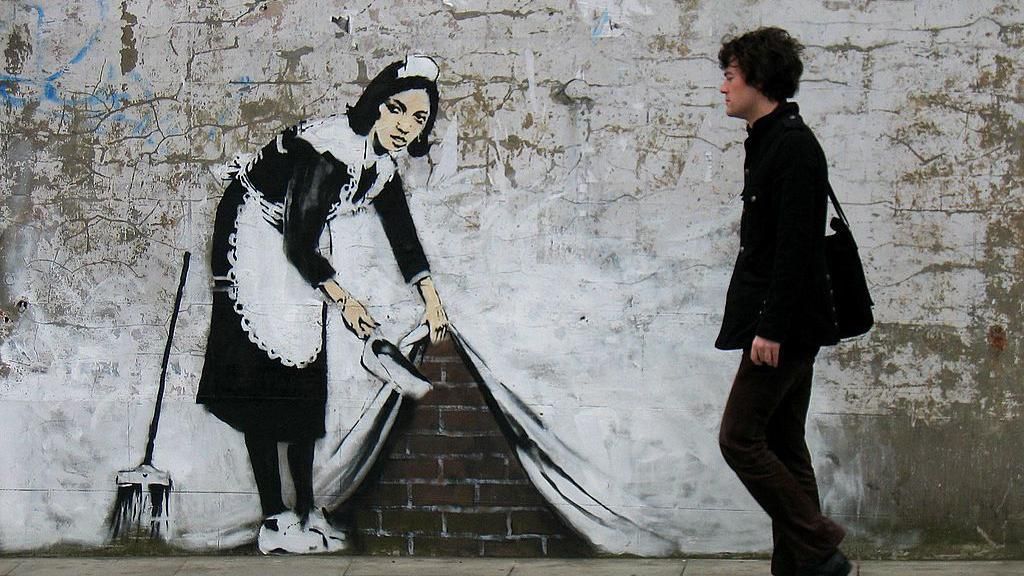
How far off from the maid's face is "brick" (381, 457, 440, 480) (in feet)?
4.13

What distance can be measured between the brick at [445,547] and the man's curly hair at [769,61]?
2205 mm

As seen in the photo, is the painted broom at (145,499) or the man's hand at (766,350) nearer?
the man's hand at (766,350)

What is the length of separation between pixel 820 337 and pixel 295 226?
221 cm

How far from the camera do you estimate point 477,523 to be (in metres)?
5.07

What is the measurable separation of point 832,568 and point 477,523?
1593 millimetres

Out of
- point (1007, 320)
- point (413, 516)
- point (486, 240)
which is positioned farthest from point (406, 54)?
point (1007, 320)

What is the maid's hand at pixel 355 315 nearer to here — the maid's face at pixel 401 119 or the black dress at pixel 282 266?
the black dress at pixel 282 266

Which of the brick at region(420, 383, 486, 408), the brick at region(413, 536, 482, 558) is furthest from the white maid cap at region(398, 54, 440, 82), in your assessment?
the brick at region(413, 536, 482, 558)

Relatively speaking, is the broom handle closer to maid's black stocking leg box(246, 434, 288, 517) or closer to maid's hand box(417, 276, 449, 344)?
maid's black stocking leg box(246, 434, 288, 517)

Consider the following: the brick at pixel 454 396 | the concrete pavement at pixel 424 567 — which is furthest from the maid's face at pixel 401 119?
the concrete pavement at pixel 424 567

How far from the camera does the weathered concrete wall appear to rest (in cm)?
483

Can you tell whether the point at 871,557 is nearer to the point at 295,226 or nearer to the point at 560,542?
the point at 560,542

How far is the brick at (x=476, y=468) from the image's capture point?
5.04m

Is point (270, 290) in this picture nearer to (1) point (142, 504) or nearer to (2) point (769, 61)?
(1) point (142, 504)
